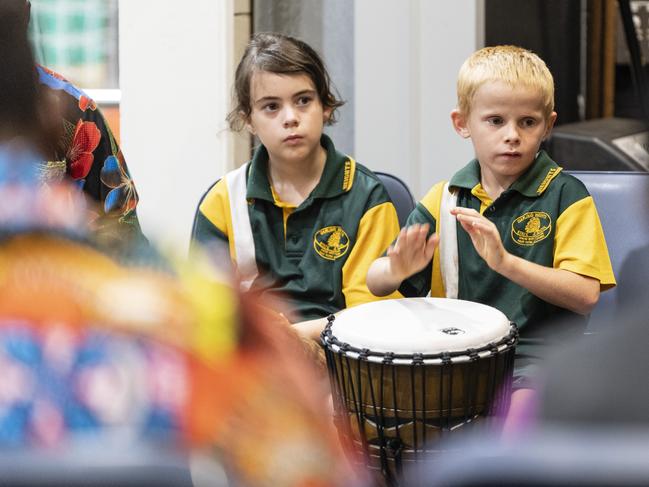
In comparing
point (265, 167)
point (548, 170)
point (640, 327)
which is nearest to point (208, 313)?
point (640, 327)

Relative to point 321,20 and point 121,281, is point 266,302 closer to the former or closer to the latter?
point 121,281

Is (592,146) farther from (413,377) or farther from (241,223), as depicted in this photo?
(413,377)

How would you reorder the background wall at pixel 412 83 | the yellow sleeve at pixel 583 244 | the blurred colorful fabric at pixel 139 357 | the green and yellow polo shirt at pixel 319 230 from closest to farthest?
1. the blurred colorful fabric at pixel 139 357
2. the yellow sleeve at pixel 583 244
3. the green and yellow polo shirt at pixel 319 230
4. the background wall at pixel 412 83

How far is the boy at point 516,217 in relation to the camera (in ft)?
5.89

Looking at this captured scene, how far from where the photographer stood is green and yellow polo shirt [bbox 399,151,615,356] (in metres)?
1.83

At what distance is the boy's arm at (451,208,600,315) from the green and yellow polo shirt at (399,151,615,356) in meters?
0.03

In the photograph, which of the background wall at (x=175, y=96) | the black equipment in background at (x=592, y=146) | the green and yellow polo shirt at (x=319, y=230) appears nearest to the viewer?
the green and yellow polo shirt at (x=319, y=230)

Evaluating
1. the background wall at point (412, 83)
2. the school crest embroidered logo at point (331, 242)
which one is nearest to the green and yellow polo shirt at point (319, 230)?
the school crest embroidered logo at point (331, 242)

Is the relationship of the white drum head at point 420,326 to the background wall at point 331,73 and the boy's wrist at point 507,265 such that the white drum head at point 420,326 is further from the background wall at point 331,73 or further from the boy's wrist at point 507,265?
the background wall at point 331,73

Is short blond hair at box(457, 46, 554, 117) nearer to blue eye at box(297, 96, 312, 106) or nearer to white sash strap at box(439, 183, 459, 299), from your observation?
white sash strap at box(439, 183, 459, 299)

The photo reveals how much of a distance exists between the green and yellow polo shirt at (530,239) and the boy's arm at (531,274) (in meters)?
0.03

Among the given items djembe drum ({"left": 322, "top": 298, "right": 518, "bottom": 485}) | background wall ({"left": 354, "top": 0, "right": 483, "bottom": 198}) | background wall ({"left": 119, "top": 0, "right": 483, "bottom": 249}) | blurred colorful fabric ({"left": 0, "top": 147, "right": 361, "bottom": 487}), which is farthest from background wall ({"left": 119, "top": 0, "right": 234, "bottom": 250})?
blurred colorful fabric ({"left": 0, "top": 147, "right": 361, "bottom": 487})

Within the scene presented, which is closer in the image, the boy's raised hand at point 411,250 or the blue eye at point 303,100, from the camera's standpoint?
the boy's raised hand at point 411,250

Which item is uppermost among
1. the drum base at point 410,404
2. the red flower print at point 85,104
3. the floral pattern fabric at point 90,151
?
the red flower print at point 85,104
